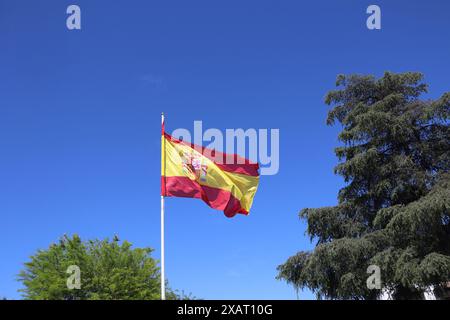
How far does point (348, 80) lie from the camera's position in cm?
3025

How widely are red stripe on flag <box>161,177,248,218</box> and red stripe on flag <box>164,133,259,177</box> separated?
2.55 feet

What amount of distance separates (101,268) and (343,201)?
16507 millimetres

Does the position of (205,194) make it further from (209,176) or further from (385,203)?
(385,203)

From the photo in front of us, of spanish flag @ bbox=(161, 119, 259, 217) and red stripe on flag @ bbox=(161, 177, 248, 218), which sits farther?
spanish flag @ bbox=(161, 119, 259, 217)

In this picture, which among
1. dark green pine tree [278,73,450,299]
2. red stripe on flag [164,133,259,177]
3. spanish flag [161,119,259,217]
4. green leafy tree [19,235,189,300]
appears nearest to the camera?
spanish flag [161,119,259,217]

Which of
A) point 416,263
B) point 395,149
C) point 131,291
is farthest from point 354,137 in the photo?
point 131,291

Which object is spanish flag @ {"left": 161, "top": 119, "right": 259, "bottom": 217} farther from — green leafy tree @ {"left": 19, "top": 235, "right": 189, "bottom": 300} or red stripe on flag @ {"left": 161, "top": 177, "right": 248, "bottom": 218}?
green leafy tree @ {"left": 19, "top": 235, "right": 189, "bottom": 300}

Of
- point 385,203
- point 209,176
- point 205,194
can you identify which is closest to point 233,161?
point 209,176

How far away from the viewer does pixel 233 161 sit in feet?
58.5

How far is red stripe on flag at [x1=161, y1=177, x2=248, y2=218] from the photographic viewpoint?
17344 millimetres

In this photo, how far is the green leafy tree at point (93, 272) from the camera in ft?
115

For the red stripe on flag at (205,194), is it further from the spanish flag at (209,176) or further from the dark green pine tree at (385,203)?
the dark green pine tree at (385,203)

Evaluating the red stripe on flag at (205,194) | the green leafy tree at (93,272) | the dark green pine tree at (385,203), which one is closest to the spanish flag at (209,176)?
the red stripe on flag at (205,194)

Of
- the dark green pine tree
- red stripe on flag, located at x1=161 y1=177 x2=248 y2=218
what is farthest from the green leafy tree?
red stripe on flag, located at x1=161 y1=177 x2=248 y2=218
